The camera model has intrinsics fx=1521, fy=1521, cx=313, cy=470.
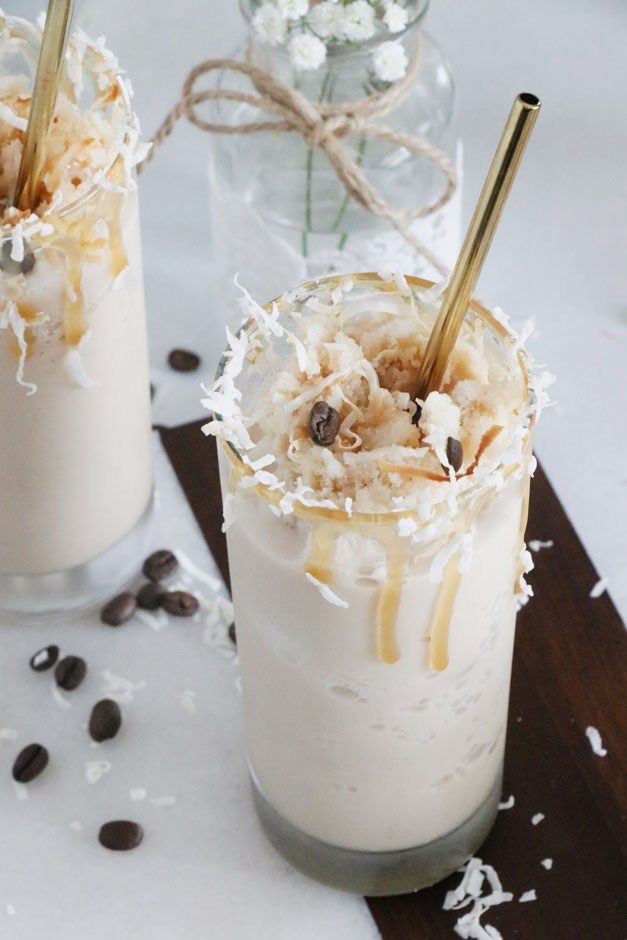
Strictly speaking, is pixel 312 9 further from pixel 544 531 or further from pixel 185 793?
pixel 185 793

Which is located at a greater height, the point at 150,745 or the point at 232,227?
the point at 232,227

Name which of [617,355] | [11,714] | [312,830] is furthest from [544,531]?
[11,714]

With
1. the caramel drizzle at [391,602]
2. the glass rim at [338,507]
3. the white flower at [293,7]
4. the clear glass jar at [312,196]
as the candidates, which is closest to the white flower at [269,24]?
the white flower at [293,7]

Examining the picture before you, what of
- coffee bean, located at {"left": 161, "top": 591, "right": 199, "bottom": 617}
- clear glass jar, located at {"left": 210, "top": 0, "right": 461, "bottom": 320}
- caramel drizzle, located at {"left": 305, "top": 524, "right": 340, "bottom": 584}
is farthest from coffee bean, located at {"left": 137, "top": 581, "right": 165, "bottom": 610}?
caramel drizzle, located at {"left": 305, "top": 524, "right": 340, "bottom": 584}

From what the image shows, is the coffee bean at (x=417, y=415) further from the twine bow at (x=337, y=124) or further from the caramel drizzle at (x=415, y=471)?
the twine bow at (x=337, y=124)

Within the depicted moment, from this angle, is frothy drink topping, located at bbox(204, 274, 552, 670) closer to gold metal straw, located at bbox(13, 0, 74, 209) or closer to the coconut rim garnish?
the coconut rim garnish

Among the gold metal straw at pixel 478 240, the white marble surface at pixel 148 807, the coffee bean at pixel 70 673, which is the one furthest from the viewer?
the coffee bean at pixel 70 673
